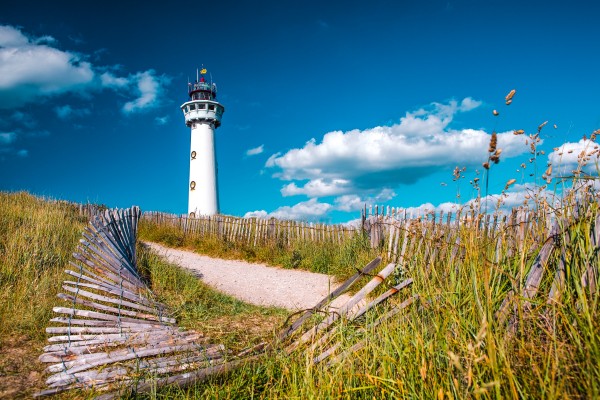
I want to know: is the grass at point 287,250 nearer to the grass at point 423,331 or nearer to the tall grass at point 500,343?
the grass at point 423,331

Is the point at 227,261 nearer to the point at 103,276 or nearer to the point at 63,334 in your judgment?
the point at 103,276

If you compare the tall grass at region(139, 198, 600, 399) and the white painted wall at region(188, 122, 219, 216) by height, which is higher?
the white painted wall at region(188, 122, 219, 216)

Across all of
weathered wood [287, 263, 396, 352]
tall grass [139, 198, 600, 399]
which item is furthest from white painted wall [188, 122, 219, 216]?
tall grass [139, 198, 600, 399]

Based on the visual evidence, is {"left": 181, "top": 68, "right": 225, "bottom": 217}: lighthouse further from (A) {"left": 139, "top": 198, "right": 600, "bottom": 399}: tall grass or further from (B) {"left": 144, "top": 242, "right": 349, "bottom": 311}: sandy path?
→ (A) {"left": 139, "top": 198, "right": 600, "bottom": 399}: tall grass

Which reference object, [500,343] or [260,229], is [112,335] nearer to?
[500,343]

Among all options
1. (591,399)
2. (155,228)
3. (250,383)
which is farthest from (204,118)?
(591,399)

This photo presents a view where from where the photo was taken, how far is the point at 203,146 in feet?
79.7

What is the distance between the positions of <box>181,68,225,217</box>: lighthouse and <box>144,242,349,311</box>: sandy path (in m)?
12.0

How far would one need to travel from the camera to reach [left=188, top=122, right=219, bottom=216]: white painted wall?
23281 millimetres

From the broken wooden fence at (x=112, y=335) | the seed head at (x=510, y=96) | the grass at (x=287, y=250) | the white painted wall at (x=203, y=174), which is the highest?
the white painted wall at (x=203, y=174)

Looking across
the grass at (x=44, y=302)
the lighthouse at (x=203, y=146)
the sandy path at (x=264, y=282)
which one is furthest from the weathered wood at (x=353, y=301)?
the lighthouse at (x=203, y=146)

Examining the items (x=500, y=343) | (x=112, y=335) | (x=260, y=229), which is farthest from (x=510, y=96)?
(x=260, y=229)

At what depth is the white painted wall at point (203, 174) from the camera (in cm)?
2328

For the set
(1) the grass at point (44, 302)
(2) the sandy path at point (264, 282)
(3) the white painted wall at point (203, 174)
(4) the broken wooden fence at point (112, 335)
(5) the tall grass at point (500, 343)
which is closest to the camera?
(5) the tall grass at point (500, 343)
